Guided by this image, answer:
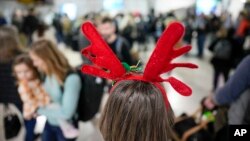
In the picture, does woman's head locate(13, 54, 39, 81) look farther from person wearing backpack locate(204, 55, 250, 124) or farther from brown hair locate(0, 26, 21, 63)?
person wearing backpack locate(204, 55, 250, 124)

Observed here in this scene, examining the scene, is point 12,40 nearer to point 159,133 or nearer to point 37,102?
point 37,102

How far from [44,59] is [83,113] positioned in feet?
1.88

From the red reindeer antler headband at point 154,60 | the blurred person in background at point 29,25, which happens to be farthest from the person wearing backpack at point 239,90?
the blurred person in background at point 29,25

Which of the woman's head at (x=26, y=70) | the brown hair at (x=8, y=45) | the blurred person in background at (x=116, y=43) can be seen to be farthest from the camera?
the blurred person in background at (x=116, y=43)

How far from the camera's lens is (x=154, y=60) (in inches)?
48.1

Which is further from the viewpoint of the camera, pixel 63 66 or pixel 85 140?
pixel 85 140

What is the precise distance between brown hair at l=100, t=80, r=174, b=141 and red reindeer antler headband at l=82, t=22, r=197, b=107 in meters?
0.06

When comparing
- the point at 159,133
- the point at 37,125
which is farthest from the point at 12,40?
the point at 159,133

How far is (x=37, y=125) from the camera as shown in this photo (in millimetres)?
2863

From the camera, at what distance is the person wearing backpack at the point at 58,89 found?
7.55ft

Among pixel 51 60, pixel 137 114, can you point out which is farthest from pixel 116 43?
pixel 137 114

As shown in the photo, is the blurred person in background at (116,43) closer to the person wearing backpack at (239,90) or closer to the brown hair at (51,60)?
the brown hair at (51,60)

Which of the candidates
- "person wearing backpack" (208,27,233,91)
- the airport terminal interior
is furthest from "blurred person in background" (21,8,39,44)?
"person wearing backpack" (208,27,233,91)

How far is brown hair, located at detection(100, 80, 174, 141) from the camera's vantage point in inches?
45.0
